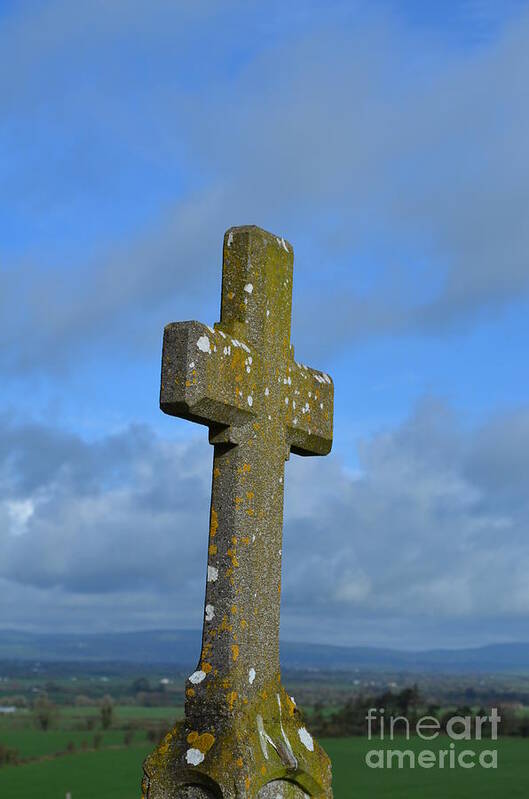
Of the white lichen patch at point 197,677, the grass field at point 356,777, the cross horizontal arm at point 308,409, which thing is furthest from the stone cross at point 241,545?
the grass field at point 356,777

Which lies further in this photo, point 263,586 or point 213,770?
point 263,586

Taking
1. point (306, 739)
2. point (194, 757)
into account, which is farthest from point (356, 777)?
point (194, 757)

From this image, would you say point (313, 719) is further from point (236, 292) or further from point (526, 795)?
point (236, 292)

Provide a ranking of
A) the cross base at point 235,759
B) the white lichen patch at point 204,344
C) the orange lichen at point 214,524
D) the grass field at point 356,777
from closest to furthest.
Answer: the cross base at point 235,759 → the white lichen patch at point 204,344 → the orange lichen at point 214,524 → the grass field at point 356,777

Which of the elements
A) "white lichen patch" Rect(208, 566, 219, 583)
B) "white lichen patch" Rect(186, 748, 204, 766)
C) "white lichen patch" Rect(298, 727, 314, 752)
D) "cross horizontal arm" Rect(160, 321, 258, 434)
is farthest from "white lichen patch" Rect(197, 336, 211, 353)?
"white lichen patch" Rect(298, 727, 314, 752)

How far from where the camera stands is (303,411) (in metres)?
7.72

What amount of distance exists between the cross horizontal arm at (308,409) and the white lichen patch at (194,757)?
90.0 inches

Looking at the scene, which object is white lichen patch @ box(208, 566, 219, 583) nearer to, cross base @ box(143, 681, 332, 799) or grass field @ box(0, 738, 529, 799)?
cross base @ box(143, 681, 332, 799)

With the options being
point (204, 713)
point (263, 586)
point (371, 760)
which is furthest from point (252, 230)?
point (371, 760)

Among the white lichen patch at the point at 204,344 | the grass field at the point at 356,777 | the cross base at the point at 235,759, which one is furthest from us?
the grass field at the point at 356,777

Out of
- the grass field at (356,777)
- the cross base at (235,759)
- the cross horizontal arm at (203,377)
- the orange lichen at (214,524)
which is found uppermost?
the cross horizontal arm at (203,377)

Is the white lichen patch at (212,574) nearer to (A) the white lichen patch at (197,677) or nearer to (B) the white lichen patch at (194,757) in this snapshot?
(A) the white lichen patch at (197,677)

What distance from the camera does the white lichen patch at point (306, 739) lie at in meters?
6.87

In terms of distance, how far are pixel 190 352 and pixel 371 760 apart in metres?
23.3
